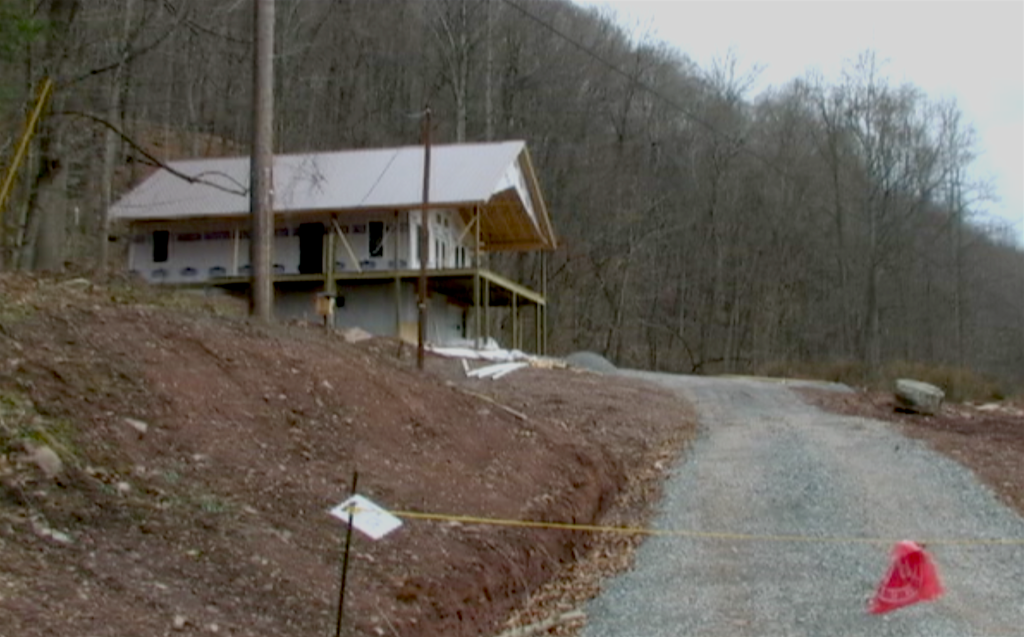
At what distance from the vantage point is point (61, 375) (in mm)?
8297

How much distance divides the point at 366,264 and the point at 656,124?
31.8 metres

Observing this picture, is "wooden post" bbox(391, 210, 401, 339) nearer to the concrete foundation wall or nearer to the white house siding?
the white house siding

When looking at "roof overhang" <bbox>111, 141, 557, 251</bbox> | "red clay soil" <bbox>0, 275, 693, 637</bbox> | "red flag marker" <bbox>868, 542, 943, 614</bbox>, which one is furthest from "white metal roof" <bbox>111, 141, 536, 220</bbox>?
"red flag marker" <bbox>868, 542, 943, 614</bbox>

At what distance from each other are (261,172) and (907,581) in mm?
10267

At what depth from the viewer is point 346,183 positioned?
31422 millimetres

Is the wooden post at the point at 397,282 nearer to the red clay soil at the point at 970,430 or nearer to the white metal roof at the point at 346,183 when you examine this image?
the white metal roof at the point at 346,183

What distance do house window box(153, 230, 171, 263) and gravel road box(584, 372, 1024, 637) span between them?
19.8 meters

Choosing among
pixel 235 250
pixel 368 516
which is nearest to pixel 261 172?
pixel 368 516

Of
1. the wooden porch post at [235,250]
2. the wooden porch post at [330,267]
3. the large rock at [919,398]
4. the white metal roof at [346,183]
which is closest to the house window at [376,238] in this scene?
the white metal roof at [346,183]

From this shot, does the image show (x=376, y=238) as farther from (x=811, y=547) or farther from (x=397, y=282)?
(x=811, y=547)

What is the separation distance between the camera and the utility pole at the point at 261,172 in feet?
48.6

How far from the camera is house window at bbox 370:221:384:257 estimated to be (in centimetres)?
3069

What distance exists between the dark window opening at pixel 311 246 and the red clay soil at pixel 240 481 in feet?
58.3

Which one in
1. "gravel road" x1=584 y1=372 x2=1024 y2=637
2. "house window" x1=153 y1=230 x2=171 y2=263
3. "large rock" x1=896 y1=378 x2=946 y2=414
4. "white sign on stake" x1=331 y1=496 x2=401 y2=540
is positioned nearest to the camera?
"white sign on stake" x1=331 y1=496 x2=401 y2=540
